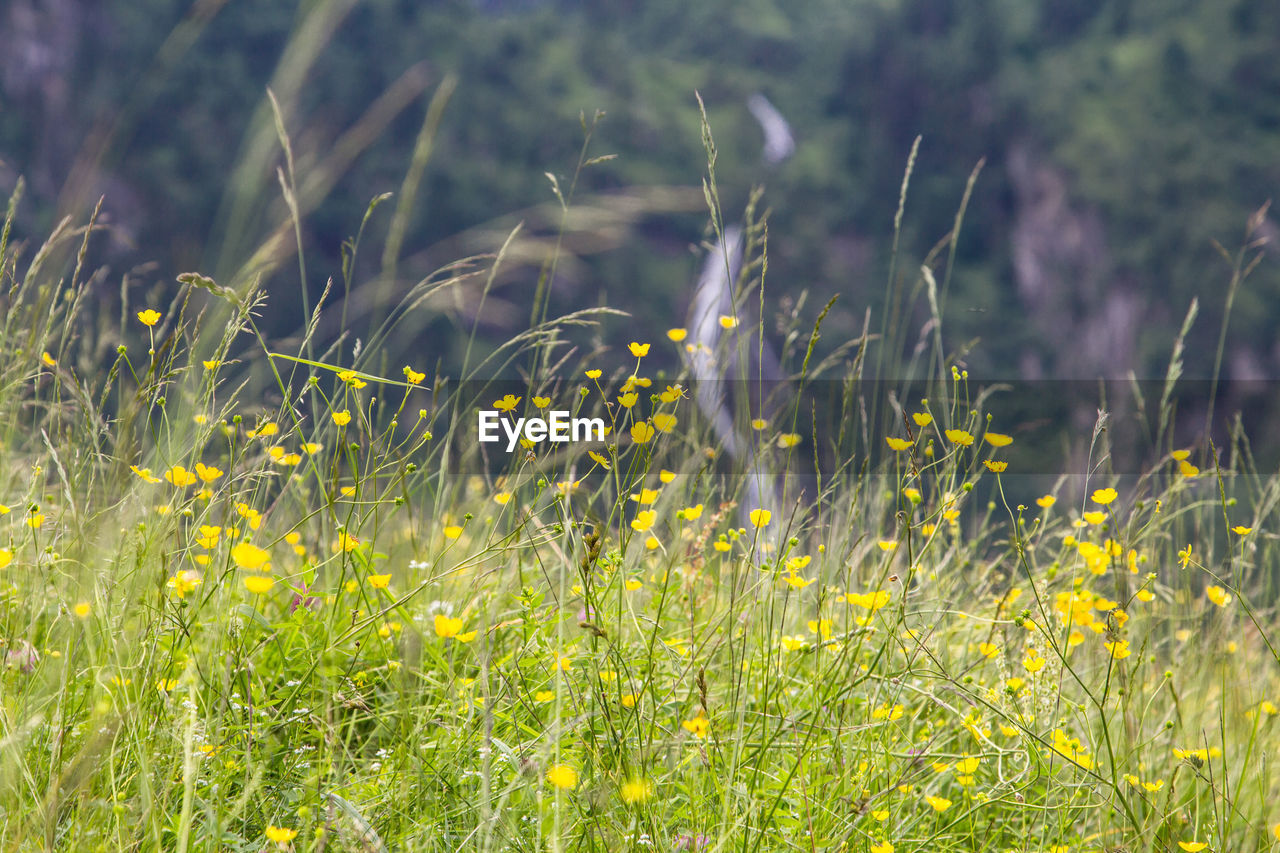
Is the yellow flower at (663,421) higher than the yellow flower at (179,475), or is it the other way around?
the yellow flower at (663,421)

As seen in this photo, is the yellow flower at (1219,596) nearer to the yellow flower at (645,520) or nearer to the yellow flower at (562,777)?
the yellow flower at (645,520)

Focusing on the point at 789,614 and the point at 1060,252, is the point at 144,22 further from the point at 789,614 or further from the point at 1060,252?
the point at 789,614

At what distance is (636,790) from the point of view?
37.3 inches

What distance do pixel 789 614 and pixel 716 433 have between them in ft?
2.11

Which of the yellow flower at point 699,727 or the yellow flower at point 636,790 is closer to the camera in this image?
the yellow flower at point 636,790

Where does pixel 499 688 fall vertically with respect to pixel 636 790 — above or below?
below

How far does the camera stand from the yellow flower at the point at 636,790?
0.94 meters

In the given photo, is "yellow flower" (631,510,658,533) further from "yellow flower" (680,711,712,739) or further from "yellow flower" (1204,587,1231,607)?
"yellow flower" (1204,587,1231,607)

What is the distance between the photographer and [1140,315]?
1547 inches

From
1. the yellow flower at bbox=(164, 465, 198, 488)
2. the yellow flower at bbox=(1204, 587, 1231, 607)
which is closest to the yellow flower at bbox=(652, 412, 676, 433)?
the yellow flower at bbox=(164, 465, 198, 488)

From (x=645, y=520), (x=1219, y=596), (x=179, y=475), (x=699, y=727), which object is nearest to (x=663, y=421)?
(x=645, y=520)

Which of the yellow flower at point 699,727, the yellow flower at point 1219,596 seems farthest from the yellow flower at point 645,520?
the yellow flower at point 1219,596

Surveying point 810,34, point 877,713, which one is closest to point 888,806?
point 877,713

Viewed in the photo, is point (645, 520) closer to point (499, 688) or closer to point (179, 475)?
point (499, 688)
